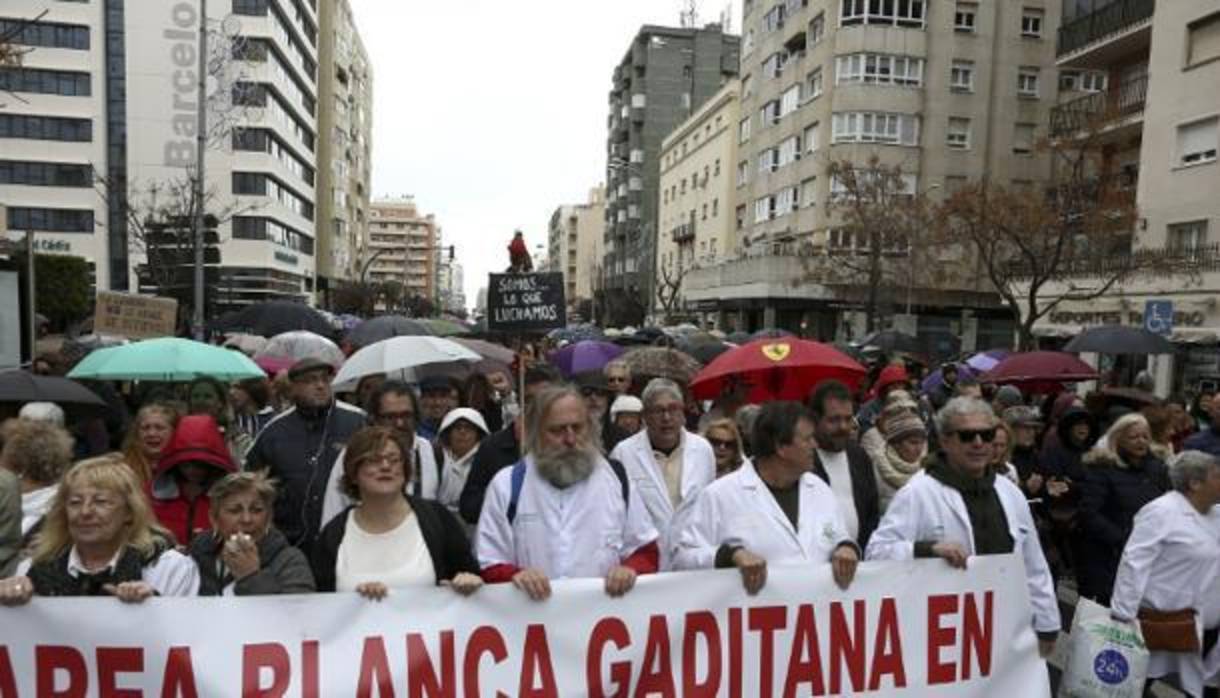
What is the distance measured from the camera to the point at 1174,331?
20.2m

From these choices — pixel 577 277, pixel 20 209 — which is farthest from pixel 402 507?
pixel 577 277

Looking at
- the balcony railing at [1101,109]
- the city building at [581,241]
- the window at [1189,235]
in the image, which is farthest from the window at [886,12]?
the city building at [581,241]

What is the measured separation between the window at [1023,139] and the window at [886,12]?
6.61m

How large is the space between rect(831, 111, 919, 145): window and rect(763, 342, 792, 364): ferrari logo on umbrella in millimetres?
35620

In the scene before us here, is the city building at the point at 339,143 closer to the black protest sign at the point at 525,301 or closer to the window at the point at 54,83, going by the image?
the window at the point at 54,83

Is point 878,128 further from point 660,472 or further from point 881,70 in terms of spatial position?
point 660,472

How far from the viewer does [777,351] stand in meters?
6.71

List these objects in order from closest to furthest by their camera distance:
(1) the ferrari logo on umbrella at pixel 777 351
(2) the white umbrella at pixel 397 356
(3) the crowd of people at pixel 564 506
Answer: (3) the crowd of people at pixel 564 506
(1) the ferrari logo on umbrella at pixel 777 351
(2) the white umbrella at pixel 397 356

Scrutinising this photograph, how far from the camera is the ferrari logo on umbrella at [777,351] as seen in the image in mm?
6637

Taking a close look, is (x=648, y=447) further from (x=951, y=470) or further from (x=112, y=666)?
(x=112, y=666)

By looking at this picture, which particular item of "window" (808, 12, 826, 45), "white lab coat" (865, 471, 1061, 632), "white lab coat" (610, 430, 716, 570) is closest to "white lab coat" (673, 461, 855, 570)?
"white lab coat" (865, 471, 1061, 632)

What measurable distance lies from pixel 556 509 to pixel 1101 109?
29.7 metres

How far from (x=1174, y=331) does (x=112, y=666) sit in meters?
22.5

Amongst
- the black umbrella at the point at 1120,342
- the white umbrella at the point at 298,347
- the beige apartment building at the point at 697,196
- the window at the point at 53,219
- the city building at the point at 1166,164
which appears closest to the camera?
the white umbrella at the point at 298,347
